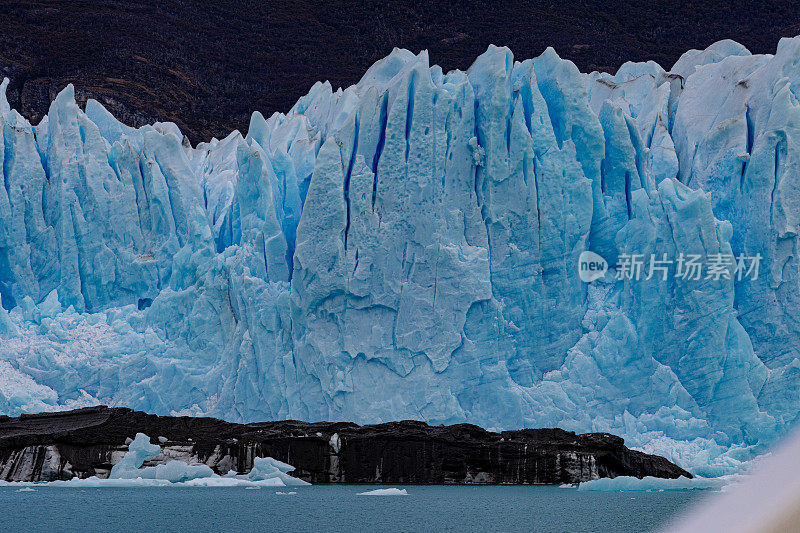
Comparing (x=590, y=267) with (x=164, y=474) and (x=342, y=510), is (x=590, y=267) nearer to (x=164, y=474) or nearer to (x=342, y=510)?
(x=342, y=510)

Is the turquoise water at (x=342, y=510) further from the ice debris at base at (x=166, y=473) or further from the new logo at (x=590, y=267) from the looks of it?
the new logo at (x=590, y=267)

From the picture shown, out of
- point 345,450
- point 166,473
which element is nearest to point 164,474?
point 166,473

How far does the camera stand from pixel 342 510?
46.7ft

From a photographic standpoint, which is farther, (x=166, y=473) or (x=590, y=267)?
(x=590, y=267)

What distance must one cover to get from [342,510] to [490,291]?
6164mm

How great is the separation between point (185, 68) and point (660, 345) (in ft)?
84.0

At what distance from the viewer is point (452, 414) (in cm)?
1862

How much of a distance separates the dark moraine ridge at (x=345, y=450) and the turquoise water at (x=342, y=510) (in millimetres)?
413

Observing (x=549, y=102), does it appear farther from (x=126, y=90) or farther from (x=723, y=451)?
(x=126, y=90)

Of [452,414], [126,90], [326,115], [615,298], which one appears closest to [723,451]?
[615,298]

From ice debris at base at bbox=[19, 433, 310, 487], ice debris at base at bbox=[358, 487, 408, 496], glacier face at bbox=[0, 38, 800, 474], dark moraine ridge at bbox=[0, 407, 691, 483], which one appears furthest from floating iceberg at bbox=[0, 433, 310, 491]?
ice debris at base at bbox=[358, 487, 408, 496]

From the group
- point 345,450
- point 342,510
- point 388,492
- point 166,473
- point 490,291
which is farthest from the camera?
point 490,291

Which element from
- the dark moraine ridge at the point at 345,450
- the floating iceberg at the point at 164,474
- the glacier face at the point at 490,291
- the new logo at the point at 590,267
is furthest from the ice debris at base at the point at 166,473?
the new logo at the point at 590,267

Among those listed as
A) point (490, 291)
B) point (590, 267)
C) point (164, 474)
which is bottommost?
point (164, 474)
